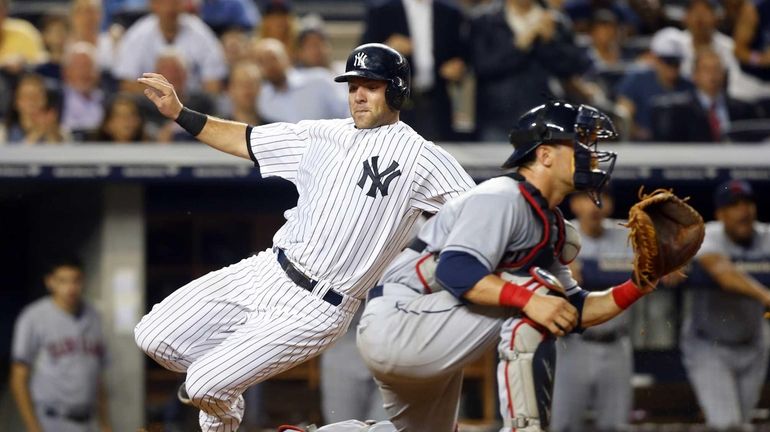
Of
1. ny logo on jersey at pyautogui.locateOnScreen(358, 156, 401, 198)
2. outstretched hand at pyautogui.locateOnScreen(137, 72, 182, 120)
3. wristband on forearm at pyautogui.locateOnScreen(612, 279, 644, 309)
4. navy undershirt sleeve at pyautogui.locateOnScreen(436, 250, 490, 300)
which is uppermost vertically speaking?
outstretched hand at pyautogui.locateOnScreen(137, 72, 182, 120)

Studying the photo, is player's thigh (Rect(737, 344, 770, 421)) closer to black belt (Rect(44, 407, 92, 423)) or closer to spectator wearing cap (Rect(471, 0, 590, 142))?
spectator wearing cap (Rect(471, 0, 590, 142))

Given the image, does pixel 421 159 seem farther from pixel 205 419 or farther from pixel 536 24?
pixel 536 24

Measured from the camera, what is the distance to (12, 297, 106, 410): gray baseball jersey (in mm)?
7414

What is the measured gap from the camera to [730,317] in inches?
291

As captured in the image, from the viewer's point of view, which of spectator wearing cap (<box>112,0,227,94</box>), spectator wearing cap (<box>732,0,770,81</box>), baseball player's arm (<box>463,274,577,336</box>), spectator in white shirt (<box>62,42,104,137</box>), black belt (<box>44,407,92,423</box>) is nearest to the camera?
baseball player's arm (<box>463,274,577,336</box>)

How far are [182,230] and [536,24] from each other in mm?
2240

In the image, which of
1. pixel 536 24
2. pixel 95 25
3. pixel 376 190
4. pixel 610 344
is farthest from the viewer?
pixel 95 25

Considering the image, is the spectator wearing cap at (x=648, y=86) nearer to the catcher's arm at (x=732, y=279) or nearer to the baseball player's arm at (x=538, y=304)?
the catcher's arm at (x=732, y=279)

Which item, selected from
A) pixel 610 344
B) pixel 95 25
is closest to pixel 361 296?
pixel 610 344

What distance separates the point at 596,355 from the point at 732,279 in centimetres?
84

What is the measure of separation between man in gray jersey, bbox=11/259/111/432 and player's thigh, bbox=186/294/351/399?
308 cm

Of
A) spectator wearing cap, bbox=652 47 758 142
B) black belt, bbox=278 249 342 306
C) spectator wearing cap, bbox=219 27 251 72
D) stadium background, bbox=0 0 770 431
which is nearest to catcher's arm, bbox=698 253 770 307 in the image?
stadium background, bbox=0 0 770 431

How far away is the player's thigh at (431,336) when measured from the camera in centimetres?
416

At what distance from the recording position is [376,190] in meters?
4.46
